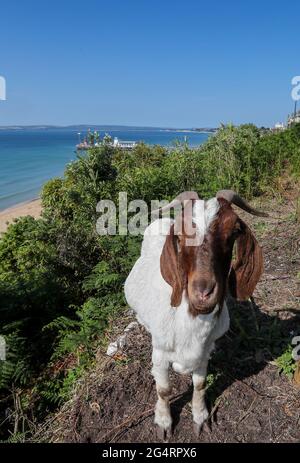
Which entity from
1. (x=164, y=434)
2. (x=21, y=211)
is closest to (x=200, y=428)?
(x=164, y=434)

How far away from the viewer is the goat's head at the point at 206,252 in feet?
7.32

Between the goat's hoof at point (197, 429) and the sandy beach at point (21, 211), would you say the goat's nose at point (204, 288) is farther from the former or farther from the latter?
the sandy beach at point (21, 211)

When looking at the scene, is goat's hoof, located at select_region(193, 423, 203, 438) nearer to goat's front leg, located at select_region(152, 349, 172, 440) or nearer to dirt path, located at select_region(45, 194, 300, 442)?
dirt path, located at select_region(45, 194, 300, 442)

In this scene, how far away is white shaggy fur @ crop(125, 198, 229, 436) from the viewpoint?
2699mm

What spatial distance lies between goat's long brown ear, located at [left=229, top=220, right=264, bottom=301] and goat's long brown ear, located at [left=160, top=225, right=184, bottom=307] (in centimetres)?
44

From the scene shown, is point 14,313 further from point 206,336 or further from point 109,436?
point 206,336

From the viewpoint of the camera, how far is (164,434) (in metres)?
3.18

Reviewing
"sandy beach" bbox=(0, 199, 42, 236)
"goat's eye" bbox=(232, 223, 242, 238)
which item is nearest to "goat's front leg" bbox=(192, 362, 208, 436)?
"goat's eye" bbox=(232, 223, 242, 238)

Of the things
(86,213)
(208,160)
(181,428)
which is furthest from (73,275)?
(208,160)

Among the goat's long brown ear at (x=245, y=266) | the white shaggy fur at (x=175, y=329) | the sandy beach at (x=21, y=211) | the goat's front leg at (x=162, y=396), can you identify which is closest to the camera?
the goat's long brown ear at (x=245, y=266)
